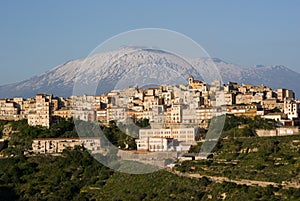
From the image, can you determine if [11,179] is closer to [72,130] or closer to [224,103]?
[72,130]

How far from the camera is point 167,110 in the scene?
24.2 metres

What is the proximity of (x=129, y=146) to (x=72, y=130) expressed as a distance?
466 centimetres

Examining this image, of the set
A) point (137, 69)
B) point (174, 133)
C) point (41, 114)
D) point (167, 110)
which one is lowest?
point (174, 133)

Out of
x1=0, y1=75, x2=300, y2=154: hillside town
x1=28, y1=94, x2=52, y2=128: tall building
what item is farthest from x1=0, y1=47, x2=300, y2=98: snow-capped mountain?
x1=28, y1=94, x2=52, y2=128: tall building

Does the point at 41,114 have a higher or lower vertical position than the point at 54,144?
higher

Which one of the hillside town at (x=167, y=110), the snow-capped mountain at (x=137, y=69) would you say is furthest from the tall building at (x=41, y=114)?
the snow-capped mountain at (x=137, y=69)

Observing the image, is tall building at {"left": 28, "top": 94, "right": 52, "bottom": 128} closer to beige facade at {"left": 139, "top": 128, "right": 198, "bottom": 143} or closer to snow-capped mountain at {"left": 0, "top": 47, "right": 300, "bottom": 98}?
snow-capped mountain at {"left": 0, "top": 47, "right": 300, "bottom": 98}

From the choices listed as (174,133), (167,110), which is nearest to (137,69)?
(174,133)

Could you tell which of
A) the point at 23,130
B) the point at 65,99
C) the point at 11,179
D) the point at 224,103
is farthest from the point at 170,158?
the point at 65,99

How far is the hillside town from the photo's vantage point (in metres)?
21.5

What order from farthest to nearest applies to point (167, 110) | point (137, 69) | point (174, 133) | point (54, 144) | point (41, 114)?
point (41, 114), point (167, 110), point (54, 144), point (174, 133), point (137, 69)

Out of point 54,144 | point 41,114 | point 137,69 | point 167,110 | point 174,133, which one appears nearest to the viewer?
point 137,69

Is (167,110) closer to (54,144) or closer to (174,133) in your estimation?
(174,133)

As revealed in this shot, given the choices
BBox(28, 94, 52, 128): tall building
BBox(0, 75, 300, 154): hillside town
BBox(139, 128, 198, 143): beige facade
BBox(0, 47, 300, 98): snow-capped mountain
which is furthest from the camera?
BBox(28, 94, 52, 128): tall building
